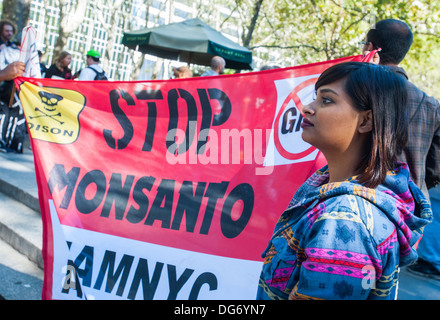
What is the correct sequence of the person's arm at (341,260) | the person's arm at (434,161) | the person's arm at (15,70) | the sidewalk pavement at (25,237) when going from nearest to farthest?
the person's arm at (341,260), the person's arm at (434,161), the person's arm at (15,70), the sidewalk pavement at (25,237)

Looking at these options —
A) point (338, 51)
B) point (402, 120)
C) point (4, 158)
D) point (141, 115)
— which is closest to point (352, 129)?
point (402, 120)

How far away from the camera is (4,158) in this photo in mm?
6859

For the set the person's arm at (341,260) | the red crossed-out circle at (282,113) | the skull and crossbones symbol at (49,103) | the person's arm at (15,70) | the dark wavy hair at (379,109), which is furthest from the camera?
the person's arm at (15,70)

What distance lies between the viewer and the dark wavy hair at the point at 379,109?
1271 millimetres

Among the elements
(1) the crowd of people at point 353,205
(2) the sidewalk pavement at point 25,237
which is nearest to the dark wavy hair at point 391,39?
(1) the crowd of people at point 353,205

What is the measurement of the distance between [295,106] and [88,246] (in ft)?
4.97

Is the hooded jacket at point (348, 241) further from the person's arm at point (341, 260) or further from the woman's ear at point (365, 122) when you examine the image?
the woman's ear at point (365, 122)

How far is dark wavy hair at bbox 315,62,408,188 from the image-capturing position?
1271mm

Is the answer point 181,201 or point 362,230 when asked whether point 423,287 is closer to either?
point 181,201

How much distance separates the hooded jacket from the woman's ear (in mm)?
131

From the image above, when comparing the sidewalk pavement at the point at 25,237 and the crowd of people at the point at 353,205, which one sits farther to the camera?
the sidewalk pavement at the point at 25,237

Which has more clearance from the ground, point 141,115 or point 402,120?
point 402,120

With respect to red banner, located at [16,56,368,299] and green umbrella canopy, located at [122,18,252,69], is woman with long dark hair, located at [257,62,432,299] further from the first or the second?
Result: green umbrella canopy, located at [122,18,252,69]

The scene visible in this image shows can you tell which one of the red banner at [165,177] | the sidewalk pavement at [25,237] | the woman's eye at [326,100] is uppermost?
the woman's eye at [326,100]
